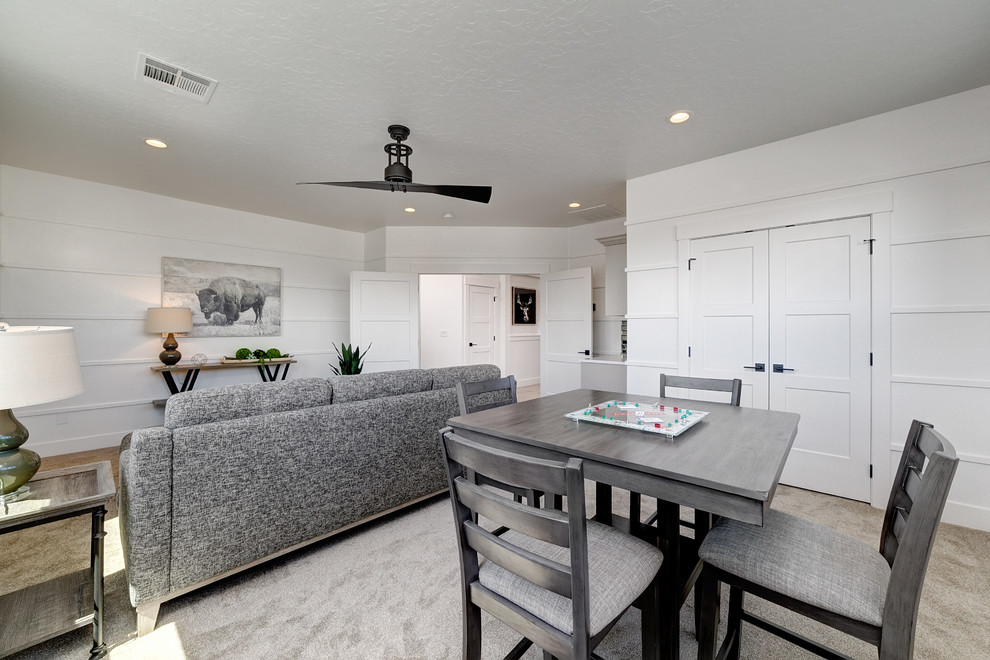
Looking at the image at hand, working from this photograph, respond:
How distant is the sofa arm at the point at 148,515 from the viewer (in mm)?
1505

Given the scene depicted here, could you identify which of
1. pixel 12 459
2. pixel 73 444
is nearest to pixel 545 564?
pixel 12 459

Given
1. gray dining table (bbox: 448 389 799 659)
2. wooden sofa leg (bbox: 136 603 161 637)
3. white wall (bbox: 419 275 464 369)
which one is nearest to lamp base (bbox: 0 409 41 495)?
wooden sofa leg (bbox: 136 603 161 637)

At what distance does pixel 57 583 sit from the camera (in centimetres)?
162

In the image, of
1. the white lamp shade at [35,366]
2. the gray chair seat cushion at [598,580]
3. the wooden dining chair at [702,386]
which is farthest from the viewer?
the wooden dining chair at [702,386]

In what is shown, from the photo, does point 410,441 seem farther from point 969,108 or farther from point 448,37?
point 969,108

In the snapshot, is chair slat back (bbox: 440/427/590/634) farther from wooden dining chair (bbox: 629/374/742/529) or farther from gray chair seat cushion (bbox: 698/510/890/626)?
wooden dining chair (bbox: 629/374/742/529)

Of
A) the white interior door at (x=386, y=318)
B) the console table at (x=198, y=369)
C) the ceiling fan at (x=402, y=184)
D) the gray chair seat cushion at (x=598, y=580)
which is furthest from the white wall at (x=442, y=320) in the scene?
the gray chair seat cushion at (x=598, y=580)

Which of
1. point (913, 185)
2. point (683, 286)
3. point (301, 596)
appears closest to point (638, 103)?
point (683, 286)

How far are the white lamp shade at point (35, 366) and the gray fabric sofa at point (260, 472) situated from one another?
0.32m

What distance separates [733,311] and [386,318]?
13.1 ft

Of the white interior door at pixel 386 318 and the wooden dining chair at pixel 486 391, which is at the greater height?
the white interior door at pixel 386 318

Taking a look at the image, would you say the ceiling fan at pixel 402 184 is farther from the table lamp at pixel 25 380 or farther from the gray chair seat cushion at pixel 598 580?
the gray chair seat cushion at pixel 598 580

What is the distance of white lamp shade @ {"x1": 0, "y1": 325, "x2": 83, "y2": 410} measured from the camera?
1222 mm

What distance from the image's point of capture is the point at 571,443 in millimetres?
1291
